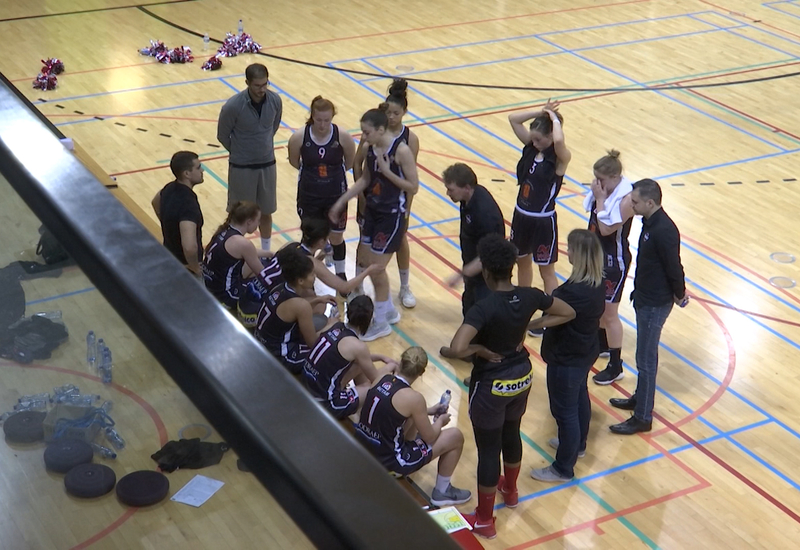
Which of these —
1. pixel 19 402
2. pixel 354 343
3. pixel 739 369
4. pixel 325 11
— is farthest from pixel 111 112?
pixel 19 402

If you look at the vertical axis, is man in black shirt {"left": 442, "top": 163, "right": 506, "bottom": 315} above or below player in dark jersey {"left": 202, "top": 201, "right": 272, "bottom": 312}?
above

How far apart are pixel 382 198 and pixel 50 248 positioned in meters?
6.34

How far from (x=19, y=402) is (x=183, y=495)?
40cm

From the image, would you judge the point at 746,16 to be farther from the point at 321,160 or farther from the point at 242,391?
the point at 242,391

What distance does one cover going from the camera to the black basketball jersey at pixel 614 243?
22.1 feet

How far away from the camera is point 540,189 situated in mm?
7230

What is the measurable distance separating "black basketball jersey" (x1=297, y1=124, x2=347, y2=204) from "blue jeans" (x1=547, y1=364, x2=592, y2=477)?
108 inches

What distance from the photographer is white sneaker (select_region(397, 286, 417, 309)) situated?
8102 mm

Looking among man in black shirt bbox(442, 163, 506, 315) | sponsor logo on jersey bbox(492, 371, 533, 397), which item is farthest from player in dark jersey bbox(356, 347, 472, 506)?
man in black shirt bbox(442, 163, 506, 315)

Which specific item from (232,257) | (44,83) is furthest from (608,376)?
(44,83)

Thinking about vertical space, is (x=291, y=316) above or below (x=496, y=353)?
below

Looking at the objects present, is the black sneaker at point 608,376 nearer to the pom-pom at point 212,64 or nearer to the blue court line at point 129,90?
the blue court line at point 129,90

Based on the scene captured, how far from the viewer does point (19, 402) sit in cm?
120

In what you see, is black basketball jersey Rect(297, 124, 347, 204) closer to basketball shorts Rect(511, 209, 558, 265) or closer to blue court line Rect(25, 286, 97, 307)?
basketball shorts Rect(511, 209, 558, 265)
